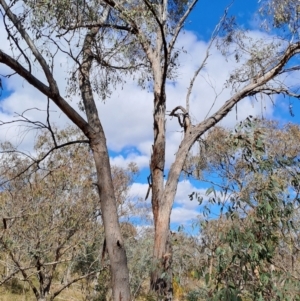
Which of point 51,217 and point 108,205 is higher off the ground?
point 51,217

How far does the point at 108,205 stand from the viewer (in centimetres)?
363

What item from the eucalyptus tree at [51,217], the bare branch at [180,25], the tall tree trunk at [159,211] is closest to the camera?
the tall tree trunk at [159,211]

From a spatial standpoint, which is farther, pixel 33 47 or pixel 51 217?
pixel 51 217

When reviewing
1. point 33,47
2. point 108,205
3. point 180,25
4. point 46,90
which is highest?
point 180,25

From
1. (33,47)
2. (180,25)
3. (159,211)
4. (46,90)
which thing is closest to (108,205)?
(159,211)

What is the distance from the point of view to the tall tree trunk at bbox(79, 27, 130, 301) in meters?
3.40

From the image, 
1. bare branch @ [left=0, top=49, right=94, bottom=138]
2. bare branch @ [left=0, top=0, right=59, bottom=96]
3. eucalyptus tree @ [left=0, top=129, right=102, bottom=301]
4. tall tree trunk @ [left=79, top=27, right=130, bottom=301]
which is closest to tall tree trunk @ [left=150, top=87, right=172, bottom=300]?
tall tree trunk @ [left=79, top=27, right=130, bottom=301]

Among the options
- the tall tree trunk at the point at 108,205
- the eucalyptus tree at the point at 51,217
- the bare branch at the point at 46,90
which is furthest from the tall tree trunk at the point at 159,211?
the eucalyptus tree at the point at 51,217

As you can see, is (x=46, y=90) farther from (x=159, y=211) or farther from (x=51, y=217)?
(x=51, y=217)

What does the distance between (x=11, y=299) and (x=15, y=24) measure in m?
8.26

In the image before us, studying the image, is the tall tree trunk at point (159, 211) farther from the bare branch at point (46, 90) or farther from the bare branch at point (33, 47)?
the bare branch at point (33, 47)

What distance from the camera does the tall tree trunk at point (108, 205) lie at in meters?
3.40

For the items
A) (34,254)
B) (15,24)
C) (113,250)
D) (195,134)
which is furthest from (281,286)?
(34,254)

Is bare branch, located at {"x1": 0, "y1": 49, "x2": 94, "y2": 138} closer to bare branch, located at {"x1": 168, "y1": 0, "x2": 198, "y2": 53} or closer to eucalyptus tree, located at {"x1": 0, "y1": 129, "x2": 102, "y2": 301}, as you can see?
bare branch, located at {"x1": 168, "y1": 0, "x2": 198, "y2": 53}
